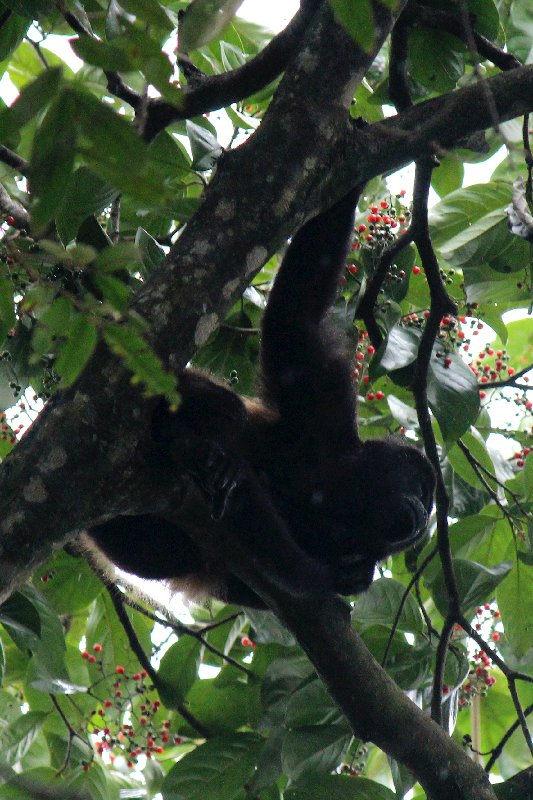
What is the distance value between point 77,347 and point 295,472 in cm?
198

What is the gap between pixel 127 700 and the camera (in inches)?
148

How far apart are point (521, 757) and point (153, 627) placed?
1659mm

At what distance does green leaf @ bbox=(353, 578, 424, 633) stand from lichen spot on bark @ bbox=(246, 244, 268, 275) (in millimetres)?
1359

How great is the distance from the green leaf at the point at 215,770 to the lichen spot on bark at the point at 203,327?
1.69m

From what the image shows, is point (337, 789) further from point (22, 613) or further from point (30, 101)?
point (30, 101)

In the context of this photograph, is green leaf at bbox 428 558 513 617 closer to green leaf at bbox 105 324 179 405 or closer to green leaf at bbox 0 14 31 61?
green leaf at bbox 105 324 179 405

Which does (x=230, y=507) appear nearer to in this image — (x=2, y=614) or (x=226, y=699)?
(x=2, y=614)

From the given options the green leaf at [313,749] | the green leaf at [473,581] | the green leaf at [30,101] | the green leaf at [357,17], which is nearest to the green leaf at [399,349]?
the green leaf at [473,581]

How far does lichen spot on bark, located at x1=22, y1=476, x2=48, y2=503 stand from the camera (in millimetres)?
1897

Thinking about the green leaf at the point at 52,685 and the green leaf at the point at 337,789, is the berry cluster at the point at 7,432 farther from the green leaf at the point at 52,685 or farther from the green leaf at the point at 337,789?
the green leaf at the point at 337,789

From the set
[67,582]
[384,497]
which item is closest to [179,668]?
Result: [67,582]

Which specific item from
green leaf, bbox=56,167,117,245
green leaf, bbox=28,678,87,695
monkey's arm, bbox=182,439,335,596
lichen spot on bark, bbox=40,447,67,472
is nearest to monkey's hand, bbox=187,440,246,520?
monkey's arm, bbox=182,439,335,596

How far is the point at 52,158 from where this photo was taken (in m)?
1.15

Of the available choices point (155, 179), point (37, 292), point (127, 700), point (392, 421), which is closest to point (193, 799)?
point (127, 700)
